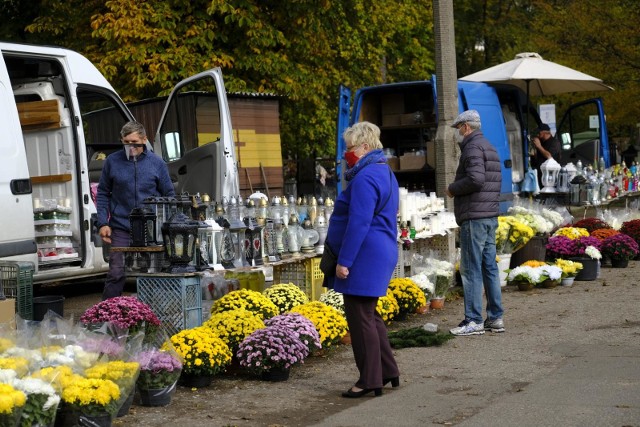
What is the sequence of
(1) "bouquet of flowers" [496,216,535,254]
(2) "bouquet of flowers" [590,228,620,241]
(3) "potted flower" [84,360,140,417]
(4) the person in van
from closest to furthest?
(3) "potted flower" [84,360,140,417] → (1) "bouquet of flowers" [496,216,535,254] → (2) "bouquet of flowers" [590,228,620,241] → (4) the person in van

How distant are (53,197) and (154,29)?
859 cm

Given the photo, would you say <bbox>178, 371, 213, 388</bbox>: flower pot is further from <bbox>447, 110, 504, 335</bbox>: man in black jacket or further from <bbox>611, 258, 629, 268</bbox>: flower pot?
<bbox>611, 258, 629, 268</bbox>: flower pot

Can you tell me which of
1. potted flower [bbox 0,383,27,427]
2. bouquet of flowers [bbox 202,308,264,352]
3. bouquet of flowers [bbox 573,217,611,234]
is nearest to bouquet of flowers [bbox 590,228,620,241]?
bouquet of flowers [bbox 573,217,611,234]

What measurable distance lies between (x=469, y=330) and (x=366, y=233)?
3.00 m

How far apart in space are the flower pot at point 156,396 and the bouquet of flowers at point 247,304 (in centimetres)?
181

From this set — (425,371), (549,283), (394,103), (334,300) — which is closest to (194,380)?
(425,371)

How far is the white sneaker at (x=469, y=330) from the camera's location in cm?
1026

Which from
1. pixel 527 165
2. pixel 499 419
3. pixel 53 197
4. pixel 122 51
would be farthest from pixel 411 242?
pixel 122 51

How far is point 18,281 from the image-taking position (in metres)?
8.99

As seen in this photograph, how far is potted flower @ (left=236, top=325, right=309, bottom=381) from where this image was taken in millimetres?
8164

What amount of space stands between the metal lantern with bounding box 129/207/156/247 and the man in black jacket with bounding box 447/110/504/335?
2838 millimetres

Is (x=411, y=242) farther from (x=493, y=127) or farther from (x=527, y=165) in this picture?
(x=527, y=165)

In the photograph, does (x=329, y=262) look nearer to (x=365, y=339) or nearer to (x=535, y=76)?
(x=365, y=339)

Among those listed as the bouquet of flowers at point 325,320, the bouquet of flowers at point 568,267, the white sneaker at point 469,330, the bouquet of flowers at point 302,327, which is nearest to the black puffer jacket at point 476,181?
the white sneaker at point 469,330
